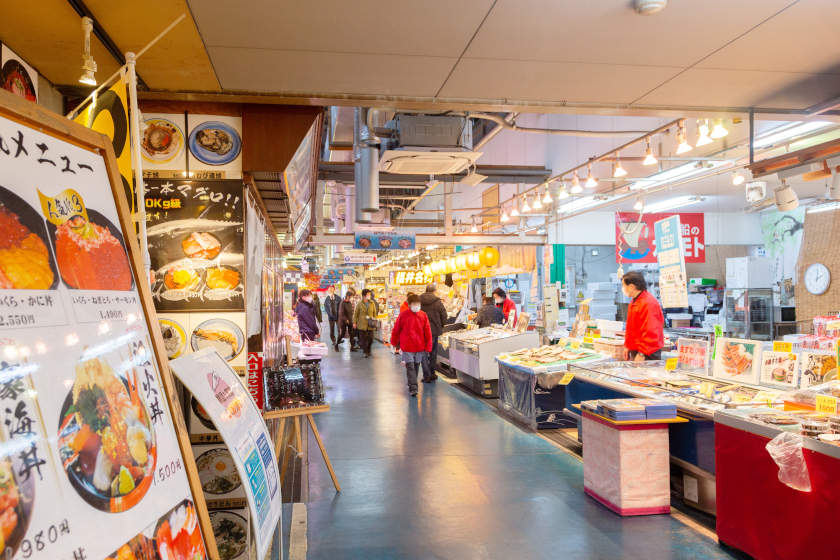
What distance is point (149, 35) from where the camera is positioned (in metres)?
2.87

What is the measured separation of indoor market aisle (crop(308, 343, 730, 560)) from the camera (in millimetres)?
3943

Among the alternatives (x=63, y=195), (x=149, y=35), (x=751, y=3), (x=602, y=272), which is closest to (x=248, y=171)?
(x=149, y=35)

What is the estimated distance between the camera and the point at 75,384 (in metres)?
1.51

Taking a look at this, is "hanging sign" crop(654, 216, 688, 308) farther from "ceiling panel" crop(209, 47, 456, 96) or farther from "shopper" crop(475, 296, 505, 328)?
"shopper" crop(475, 296, 505, 328)

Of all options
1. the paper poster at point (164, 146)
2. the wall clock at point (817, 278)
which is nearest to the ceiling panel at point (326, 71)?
the paper poster at point (164, 146)

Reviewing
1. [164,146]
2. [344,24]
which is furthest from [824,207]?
[164,146]

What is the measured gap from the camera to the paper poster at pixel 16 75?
111 inches

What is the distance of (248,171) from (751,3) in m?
2.87

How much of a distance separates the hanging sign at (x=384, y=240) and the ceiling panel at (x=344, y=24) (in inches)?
389

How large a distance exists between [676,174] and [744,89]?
18.4 feet

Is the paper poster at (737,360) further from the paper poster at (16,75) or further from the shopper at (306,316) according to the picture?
the shopper at (306,316)

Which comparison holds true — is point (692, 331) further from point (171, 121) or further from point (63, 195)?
point (63, 195)

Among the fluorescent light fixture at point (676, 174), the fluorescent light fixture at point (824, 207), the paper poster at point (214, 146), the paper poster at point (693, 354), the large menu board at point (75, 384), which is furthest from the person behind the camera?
the fluorescent light fixture at point (824, 207)

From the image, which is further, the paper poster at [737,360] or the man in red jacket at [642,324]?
the man in red jacket at [642,324]
